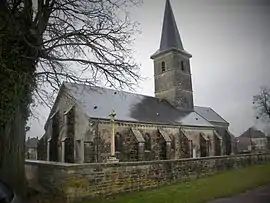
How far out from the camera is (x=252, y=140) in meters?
2.04

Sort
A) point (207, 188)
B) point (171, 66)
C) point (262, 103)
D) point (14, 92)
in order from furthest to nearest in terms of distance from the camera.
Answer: point (171, 66) < point (262, 103) < point (207, 188) < point (14, 92)

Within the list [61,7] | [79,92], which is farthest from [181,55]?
[61,7]

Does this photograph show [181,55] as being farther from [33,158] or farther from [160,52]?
Result: [33,158]

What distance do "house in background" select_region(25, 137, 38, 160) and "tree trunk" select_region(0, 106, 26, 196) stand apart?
0.03 meters

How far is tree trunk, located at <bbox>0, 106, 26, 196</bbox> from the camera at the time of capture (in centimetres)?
175

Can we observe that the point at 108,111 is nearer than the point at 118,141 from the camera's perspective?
Yes

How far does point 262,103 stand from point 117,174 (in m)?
1.21

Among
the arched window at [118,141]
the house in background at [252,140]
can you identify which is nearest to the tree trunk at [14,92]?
the arched window at [118,141]

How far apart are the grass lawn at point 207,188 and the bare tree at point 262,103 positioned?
40cm

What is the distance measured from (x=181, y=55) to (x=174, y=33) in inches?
13.3

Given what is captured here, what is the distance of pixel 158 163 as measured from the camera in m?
2.27

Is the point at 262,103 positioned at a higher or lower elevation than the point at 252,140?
higher

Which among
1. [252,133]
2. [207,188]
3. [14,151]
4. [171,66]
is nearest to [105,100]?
[171,66]

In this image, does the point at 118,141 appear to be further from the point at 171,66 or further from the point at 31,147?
the point at 31,147
